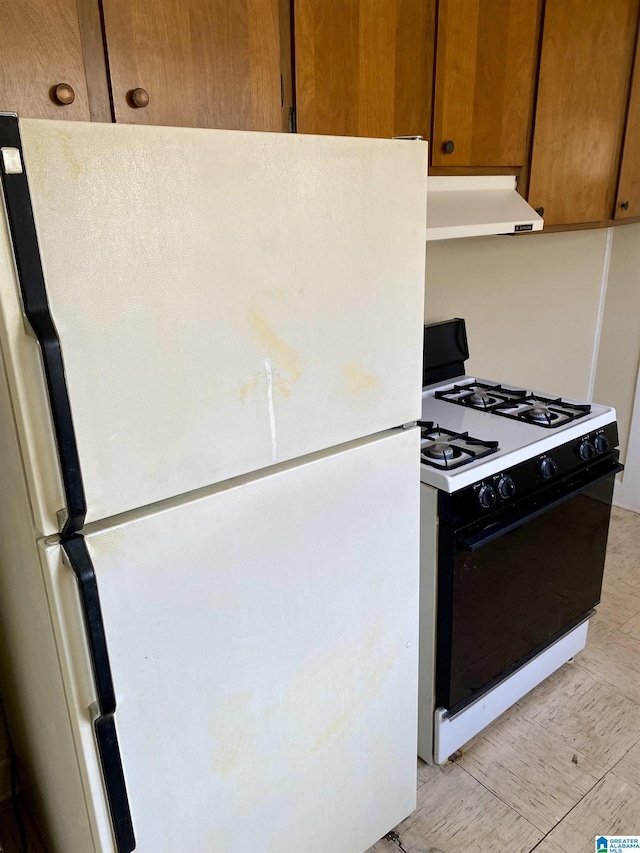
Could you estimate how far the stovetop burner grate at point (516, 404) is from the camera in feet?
6.31

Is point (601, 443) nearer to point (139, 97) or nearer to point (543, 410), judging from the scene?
point (543, 410)

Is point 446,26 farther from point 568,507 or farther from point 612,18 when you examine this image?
point 568,507

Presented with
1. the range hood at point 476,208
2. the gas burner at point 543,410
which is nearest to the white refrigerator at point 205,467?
the range hood at point 476,208

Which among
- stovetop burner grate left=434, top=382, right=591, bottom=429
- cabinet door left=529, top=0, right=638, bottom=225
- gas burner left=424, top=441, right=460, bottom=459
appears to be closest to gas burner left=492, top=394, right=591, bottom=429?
stovetop burner grate left=434, top=382, right=591, bottom=429

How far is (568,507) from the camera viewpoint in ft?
6.01

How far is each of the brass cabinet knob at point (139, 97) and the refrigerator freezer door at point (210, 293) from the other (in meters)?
0.29

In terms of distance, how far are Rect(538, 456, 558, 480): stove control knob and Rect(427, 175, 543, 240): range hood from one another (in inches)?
25.6

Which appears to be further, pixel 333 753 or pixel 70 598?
pixel 333 753

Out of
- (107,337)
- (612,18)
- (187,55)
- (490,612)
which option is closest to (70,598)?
(107,337)

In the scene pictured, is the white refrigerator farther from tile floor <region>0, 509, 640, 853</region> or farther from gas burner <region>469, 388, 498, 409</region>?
gas burner <region>469, 388, 498, 409</region>

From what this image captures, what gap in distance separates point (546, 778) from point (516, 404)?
115 cm

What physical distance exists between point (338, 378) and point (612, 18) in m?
1.78

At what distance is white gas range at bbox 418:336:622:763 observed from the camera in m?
1.57

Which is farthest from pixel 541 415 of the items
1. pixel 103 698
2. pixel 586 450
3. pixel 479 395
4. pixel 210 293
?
pixel 103 698
